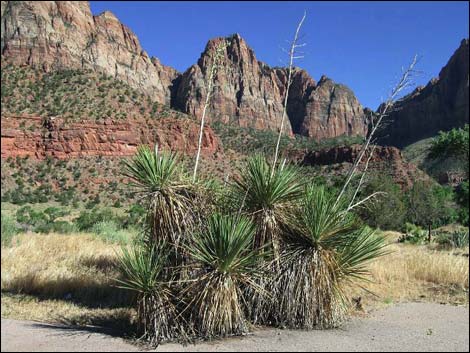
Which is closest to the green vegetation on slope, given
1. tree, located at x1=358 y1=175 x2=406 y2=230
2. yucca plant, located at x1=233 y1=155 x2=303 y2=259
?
tree, located at x1=358 y1=175 x2=406 y2=230

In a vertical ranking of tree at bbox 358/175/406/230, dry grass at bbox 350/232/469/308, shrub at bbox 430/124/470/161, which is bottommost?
dry grass at bbox 350/232/469/308

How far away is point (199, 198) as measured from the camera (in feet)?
24.7

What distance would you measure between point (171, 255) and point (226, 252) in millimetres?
1186

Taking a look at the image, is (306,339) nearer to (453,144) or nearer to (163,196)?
(163,196)

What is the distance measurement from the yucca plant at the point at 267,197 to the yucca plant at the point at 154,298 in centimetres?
159

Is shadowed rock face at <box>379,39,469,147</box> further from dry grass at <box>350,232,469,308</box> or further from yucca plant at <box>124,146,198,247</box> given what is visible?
yucca plant at <box>124,146,198,247</box>

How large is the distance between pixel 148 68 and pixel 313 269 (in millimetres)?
120693

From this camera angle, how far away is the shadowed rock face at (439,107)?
119 m

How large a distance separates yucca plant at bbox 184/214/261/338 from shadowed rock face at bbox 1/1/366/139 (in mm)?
33606

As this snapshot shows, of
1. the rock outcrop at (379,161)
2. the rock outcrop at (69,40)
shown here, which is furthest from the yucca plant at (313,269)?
Answer: the rock outcrop at (69,40)

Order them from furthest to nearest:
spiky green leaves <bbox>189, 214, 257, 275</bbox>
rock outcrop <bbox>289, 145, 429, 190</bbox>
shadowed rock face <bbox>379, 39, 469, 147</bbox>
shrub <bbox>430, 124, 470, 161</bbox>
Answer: shadowed rock face <bbox>379, 39, 469, 147</bbox>, rock outcrop <bbox>289, 145, 429, 190</bbox>, shrub <bbox>430, 124, 470, 161</bbox>, spiky green leaves <bbox>189, 214, 257, 275</bbox>

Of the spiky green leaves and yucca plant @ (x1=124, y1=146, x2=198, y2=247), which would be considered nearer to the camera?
the spiky green leaves

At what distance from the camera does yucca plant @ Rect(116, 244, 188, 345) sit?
648 cm

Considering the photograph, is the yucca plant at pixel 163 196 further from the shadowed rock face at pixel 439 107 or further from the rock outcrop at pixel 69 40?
the shadowed rock face at pixel 439 107
